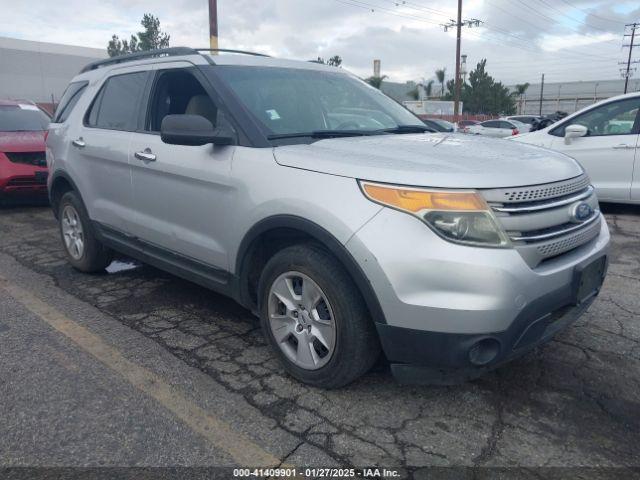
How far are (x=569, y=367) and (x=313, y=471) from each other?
5.65 ft

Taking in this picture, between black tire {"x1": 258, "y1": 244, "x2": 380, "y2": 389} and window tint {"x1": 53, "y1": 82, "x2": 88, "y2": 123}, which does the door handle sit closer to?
black tire {"x1": 258, "y1": 244, "x2": 380, "y2": 389}

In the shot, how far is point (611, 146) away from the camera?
7023 millimetres

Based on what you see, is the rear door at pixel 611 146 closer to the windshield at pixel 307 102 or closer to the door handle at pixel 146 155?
the windshield at pixel 307 102

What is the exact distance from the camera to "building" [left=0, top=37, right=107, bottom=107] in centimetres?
4131

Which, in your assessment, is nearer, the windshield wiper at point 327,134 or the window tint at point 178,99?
the windshield wiper at point 327,134

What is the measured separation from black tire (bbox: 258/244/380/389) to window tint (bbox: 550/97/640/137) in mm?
5753

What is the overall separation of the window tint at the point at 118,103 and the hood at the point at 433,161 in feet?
5.67

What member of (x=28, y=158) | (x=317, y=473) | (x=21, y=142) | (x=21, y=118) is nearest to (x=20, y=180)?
(x=28, y=158)

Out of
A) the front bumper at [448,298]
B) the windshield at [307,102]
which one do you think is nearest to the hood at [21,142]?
the windshield at [307,102]

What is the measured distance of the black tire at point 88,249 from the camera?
4867 mm

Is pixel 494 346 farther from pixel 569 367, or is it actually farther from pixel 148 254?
pixel 148 254

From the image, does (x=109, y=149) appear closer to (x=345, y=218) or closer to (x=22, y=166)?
(x=345, y=218)

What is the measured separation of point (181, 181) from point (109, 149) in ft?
3.59

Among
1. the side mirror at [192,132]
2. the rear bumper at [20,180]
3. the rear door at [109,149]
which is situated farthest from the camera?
the rear bumper at [20,180]
